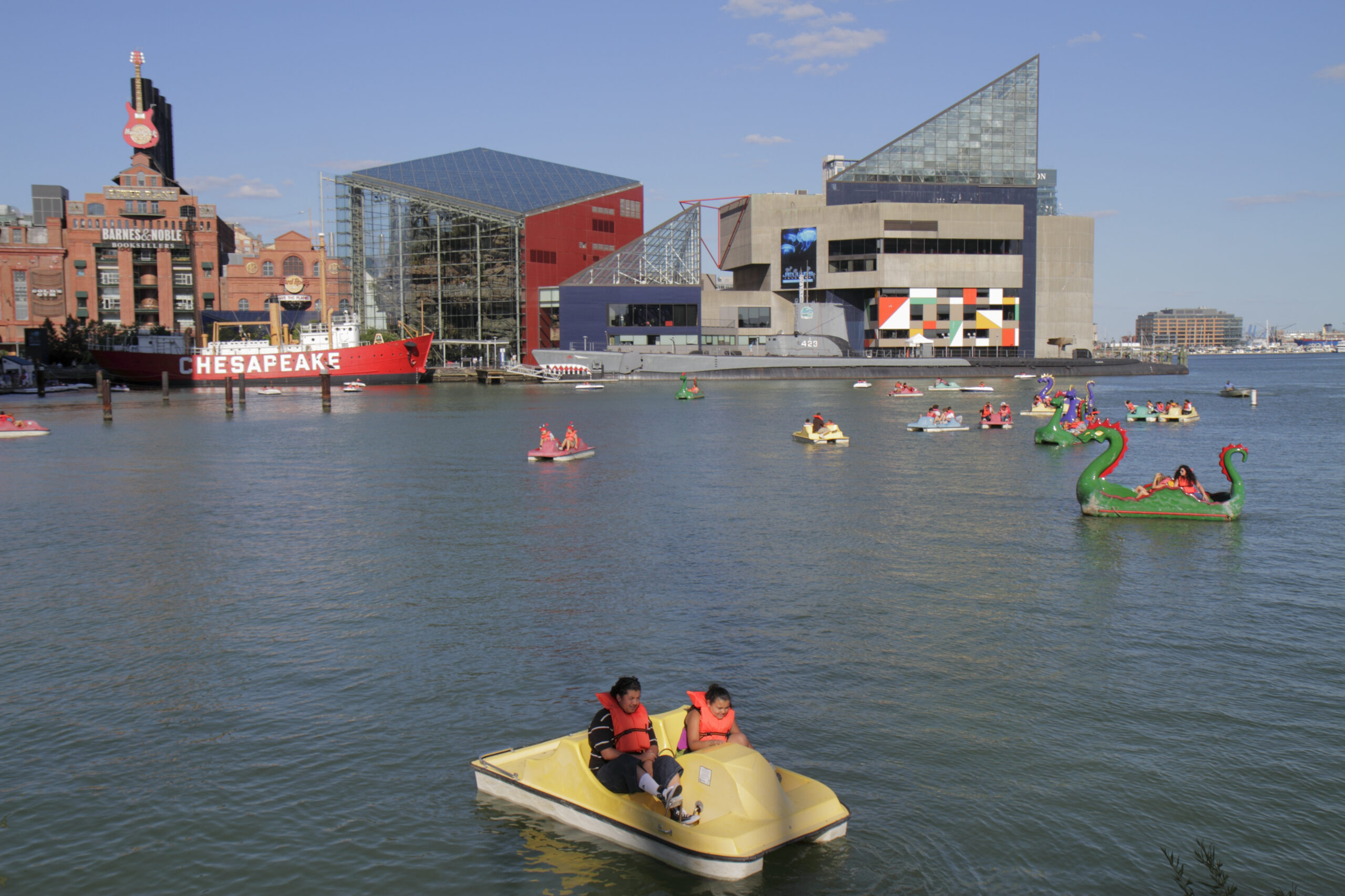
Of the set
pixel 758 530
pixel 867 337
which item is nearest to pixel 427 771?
pixel 758 530

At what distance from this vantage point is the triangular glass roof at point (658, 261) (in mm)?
131625

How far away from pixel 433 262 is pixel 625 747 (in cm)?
12849

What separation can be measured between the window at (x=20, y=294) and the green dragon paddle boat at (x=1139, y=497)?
139 m

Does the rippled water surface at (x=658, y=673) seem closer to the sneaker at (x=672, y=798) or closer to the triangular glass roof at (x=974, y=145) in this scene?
the sneaker at (x=672, y=798)

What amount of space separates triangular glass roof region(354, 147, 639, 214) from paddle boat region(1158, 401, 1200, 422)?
8633 cm

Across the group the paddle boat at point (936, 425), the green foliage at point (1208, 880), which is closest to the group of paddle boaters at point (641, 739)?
the green foliage at point (1208, 880)

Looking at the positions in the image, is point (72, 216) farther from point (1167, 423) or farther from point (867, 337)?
point (1167, 423)

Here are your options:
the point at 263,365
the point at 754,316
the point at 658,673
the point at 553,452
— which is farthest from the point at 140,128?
the point at 658,673

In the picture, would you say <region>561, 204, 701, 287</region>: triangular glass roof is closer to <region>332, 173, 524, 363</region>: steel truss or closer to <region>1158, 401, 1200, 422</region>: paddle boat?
<region>332, 173, 524, 363</region>: steel truss

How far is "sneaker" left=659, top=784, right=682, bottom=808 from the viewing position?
1017cm

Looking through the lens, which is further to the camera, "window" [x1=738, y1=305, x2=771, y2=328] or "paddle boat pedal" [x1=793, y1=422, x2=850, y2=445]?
"window" [x1=738, y1=305, x2=771, y2=328]

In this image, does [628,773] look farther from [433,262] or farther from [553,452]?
[433,262]

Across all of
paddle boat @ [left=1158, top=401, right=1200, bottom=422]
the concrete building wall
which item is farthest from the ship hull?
the concrete building wall

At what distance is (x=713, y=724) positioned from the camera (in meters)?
11.1
